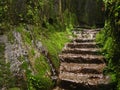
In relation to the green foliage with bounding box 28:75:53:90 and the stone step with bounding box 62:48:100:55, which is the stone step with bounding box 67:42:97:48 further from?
the green foliage with bounding box 28:75:53:90

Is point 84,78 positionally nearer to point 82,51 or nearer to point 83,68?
point 83,68

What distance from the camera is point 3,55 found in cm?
636

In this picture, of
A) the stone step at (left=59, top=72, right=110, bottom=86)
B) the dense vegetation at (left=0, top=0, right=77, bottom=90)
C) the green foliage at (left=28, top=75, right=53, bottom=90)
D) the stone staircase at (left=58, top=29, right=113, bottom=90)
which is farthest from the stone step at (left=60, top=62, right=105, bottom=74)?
the green foliage at (left=28, top=75, right=53, bottom=90)

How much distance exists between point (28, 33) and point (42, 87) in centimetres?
214

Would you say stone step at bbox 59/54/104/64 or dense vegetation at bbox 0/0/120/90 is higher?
dense vegetation at bbox 0/0/120/90

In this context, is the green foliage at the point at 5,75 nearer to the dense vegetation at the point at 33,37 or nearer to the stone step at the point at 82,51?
the dense vegetation at the point at 33,37

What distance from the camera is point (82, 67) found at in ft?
27.2

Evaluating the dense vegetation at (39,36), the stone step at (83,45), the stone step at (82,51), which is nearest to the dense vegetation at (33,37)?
the dense vegetation at (39,36)

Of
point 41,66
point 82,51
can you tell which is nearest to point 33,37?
point 41,66

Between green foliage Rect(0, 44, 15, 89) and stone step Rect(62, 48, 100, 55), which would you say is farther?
stone step Rect(62, 48, 100, 55)

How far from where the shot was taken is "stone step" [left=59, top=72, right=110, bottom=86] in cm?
720

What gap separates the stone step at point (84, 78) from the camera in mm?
7200

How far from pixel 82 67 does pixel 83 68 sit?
136 millimetres

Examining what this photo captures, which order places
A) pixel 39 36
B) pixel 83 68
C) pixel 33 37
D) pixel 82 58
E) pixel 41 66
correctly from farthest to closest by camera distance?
pixel 82 58, pixel 39 36, pixel 83 68, pixel 33 37, pixel 41 66
